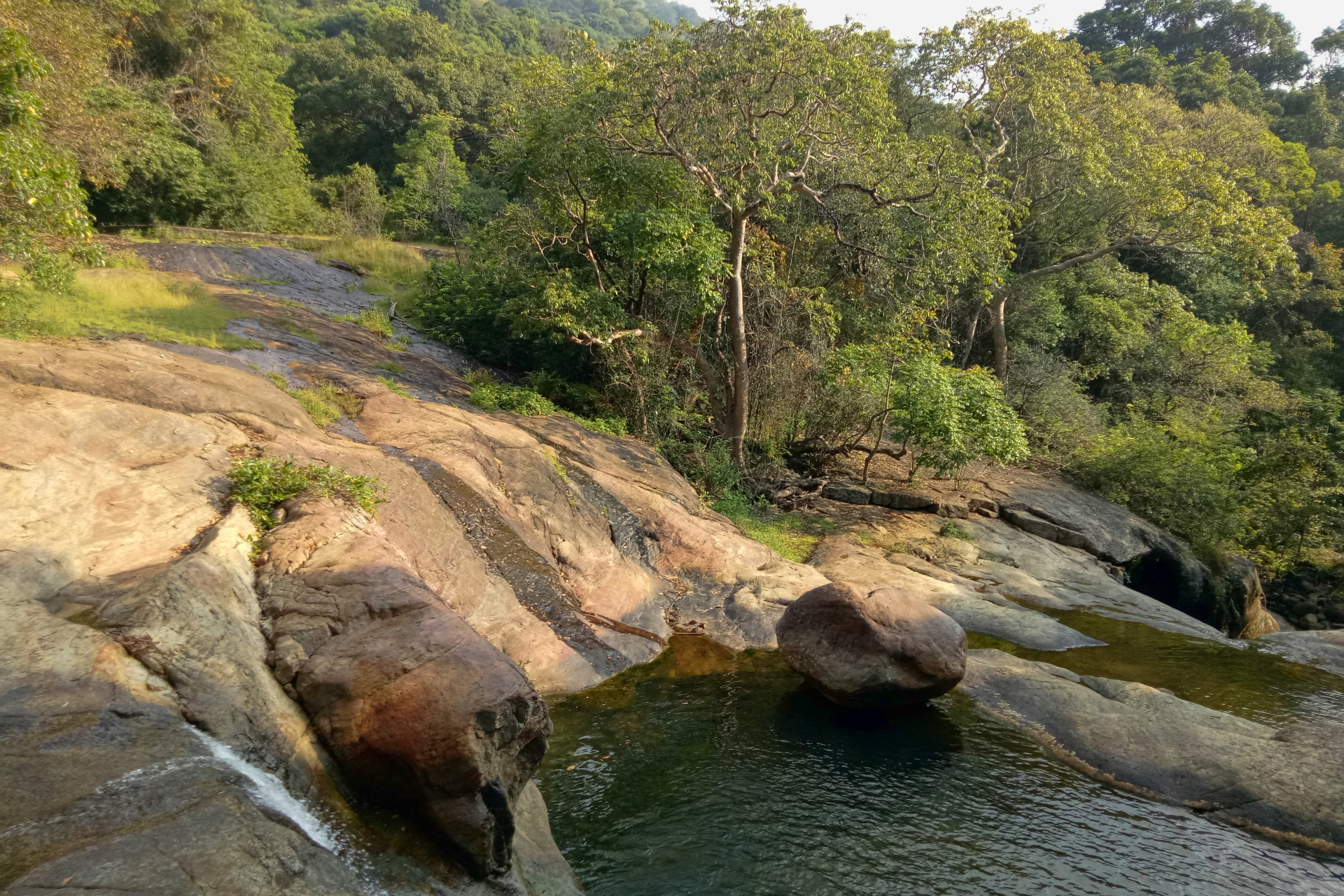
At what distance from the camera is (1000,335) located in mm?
22422

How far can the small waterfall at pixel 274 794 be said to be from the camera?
421 centimetres

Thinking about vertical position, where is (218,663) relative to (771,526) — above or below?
above

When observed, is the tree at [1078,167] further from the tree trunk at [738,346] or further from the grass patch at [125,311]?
the grass patch at [125,311]

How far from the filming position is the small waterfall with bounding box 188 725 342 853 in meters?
4.21

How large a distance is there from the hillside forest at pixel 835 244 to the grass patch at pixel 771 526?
67cm

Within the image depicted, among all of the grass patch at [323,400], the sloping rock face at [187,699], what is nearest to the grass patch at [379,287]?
the grass patch at [323,400]

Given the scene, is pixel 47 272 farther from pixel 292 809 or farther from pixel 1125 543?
pixel 1125 543

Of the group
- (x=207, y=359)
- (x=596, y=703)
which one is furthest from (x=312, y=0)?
(x=596, y=703)

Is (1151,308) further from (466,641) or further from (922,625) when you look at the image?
(466,641)

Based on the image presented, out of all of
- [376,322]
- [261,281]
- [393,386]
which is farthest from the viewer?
[261,281]

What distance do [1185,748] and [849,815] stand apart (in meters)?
3.44

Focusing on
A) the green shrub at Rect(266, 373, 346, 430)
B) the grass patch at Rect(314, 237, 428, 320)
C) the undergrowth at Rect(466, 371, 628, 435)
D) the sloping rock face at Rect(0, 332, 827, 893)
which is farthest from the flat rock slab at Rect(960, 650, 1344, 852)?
the grass patch at Rect(314, 237, 428, 320)

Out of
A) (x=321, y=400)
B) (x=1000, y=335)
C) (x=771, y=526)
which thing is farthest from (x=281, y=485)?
(x=1000, y=335)

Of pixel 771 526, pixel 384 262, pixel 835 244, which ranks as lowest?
pixel 771 526
